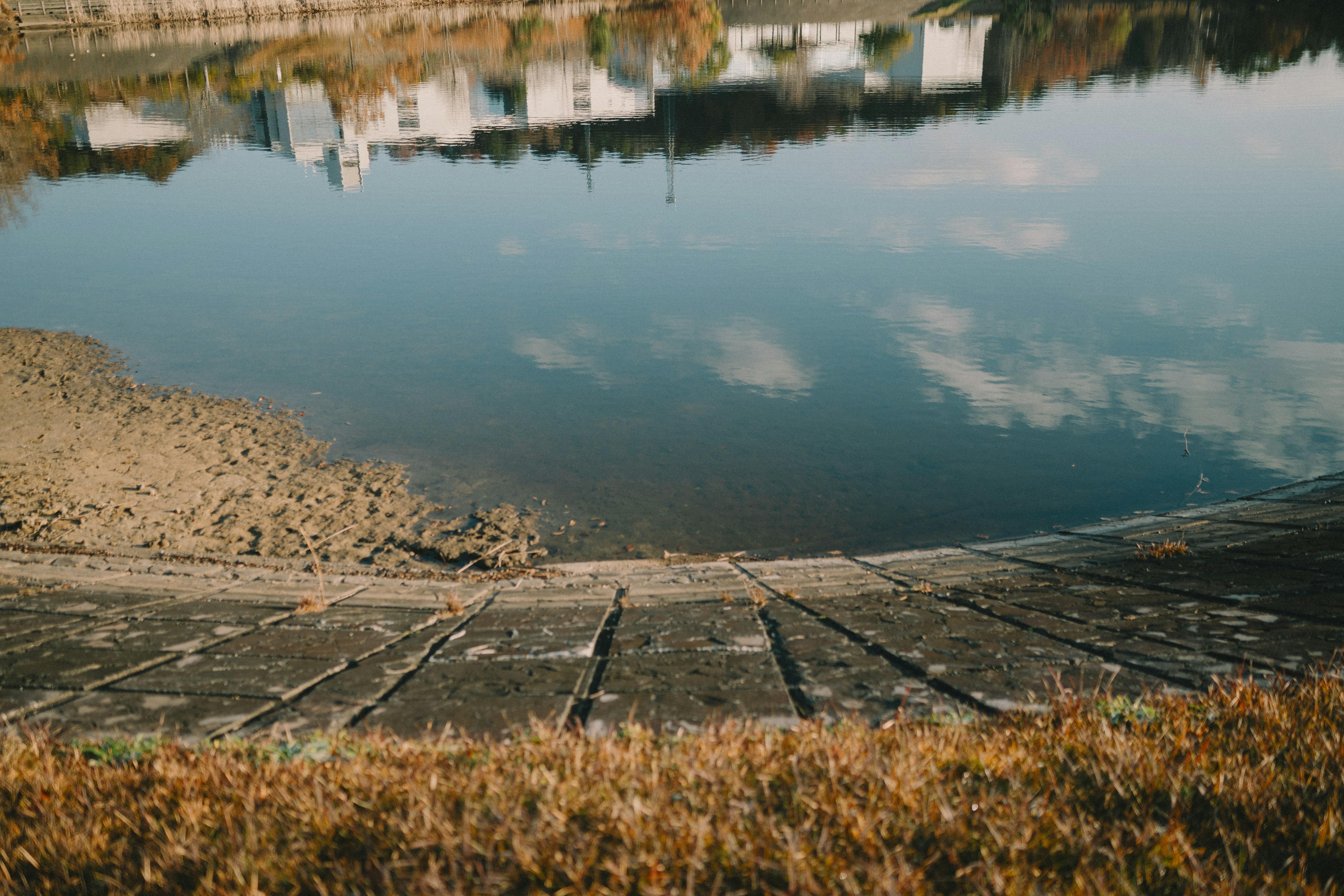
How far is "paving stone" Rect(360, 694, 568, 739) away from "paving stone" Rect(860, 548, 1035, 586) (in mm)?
2877

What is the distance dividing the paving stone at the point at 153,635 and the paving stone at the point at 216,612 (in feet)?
0.19

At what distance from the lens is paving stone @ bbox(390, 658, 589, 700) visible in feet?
10.1

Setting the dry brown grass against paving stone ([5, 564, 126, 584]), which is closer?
paving stone ([5, 564, 126, 584])

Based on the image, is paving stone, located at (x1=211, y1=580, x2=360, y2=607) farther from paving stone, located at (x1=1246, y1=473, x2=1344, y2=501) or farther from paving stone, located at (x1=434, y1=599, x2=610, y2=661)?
paving stone, located at (x1=1246, y1=473, x2=1344, y2=501)

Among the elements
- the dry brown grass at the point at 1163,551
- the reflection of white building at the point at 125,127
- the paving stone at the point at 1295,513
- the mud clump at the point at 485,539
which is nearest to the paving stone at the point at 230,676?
the mud clump at the point at 485,539

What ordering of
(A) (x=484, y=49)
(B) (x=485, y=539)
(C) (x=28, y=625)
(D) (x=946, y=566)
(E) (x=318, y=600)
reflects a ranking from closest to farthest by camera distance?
(C) (x=28, y=625) → (E) (x=318, y=600) → (D) (x=946, y=566) → (B) (x=485, y=539) → (A) (x=484, y=49)

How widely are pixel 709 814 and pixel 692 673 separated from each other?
1.34m

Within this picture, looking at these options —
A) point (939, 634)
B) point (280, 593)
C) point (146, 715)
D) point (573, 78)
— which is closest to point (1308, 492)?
point (939, 634)

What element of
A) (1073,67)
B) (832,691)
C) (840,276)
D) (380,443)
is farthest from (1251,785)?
(1073,67)

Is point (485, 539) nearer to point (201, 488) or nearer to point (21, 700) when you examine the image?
point (201, 488)

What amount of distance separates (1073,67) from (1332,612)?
5505 centimetres

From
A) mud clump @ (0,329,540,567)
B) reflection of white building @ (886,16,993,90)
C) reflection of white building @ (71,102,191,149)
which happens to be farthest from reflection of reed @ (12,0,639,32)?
mud clump @ (0,329,540,567)

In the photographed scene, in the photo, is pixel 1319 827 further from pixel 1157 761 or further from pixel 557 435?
pixel 557 435

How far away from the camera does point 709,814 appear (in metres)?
1.95
